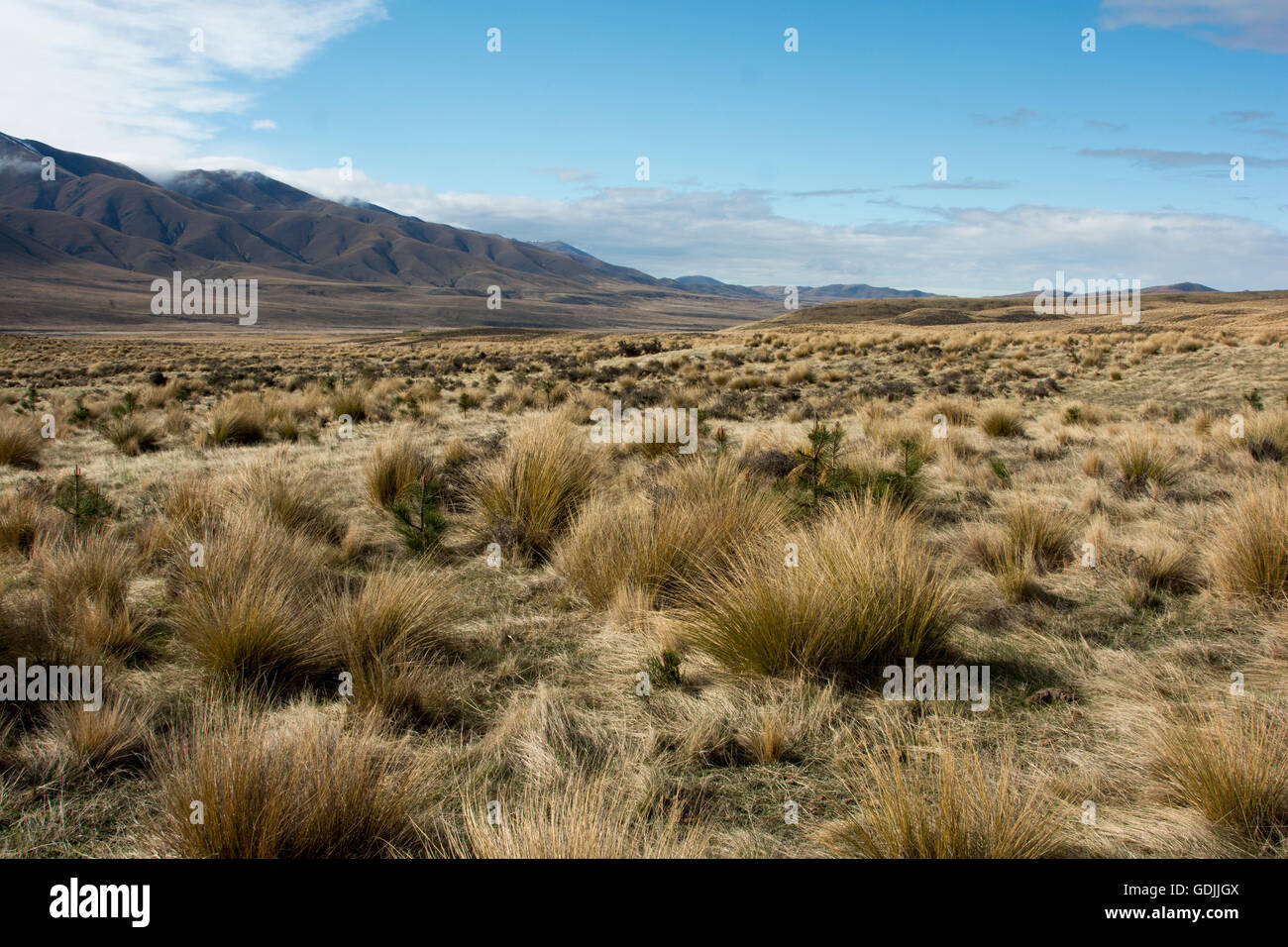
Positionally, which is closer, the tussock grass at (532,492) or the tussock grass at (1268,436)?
the tussock grass at (532,492)

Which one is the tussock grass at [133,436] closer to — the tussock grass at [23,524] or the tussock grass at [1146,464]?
the tussock grass at [23,524]

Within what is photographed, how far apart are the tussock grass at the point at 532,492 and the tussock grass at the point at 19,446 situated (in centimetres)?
674

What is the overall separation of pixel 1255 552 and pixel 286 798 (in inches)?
207

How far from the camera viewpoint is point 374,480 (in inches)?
270

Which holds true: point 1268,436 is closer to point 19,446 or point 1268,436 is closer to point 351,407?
point 351,407

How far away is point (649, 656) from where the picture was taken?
3.76 metres

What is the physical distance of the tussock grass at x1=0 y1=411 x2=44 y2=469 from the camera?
29.2 ft

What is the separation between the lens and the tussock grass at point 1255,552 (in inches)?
163

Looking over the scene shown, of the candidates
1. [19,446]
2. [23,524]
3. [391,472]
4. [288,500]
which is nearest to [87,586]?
[288,500]

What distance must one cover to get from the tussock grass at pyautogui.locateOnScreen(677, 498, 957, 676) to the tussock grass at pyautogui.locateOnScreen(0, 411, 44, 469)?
31.4 feet

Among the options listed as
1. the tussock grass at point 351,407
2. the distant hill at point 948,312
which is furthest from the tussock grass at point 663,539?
the distant hill at point 948,312

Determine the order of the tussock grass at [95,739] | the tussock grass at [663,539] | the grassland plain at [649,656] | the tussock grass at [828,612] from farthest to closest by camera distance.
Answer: the tussock grass at [663,539] → the tussock grass at [828,612] → the tussock grass at [95,739] → the grassland plain at [649,656]

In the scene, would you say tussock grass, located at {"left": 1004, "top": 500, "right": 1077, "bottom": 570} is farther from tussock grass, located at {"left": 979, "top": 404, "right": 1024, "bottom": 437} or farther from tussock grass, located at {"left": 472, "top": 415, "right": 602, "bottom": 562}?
tussock grass, located at {"left": 979, "top": 404, "right": 1024, "bottom": 437}
